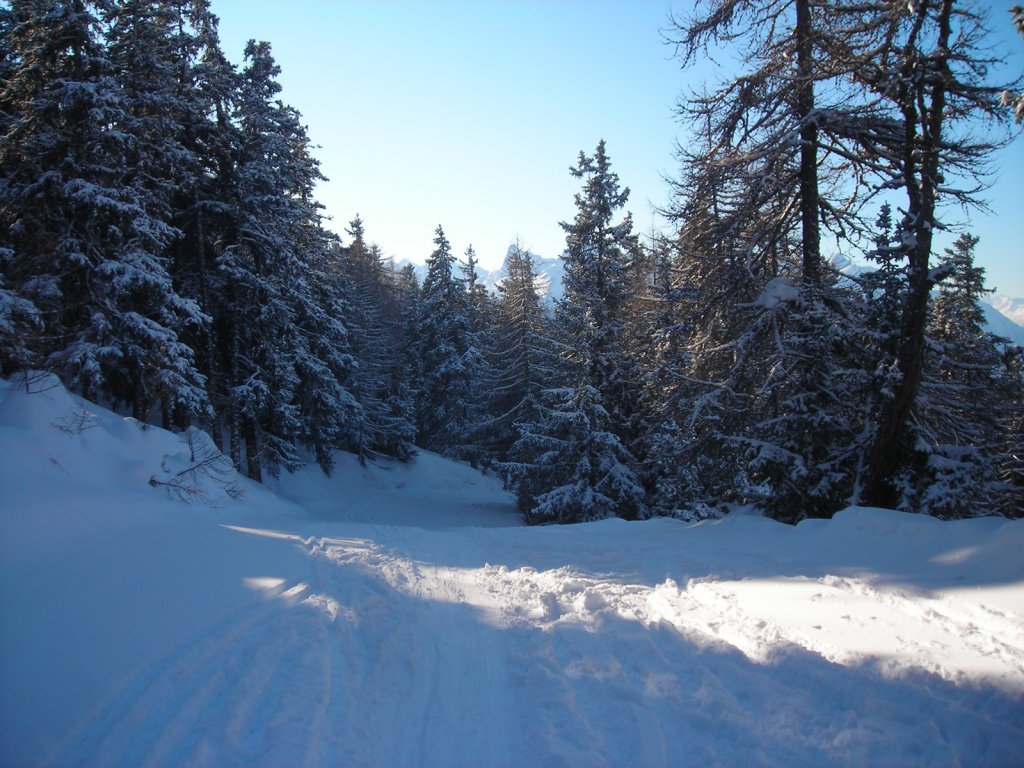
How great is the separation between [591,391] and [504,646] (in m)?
11.9

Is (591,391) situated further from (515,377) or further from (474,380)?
(474,380)

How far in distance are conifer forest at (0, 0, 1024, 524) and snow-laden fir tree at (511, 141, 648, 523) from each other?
4.0 inches

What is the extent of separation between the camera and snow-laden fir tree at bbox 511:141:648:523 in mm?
15844

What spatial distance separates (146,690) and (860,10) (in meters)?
12.5

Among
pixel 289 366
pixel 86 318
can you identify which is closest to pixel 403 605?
pixel 86 318

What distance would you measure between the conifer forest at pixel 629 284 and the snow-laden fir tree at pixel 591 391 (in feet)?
0.33

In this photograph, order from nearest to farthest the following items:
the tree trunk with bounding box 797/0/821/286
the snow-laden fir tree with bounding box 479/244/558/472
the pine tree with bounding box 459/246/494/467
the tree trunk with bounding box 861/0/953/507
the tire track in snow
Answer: the tire track in snow
the tree trunk with bounding box 861/0/953/507
the tree trunk with bounding box 797/0/821/286
the snow-laden fir tree with bounding box 479/244/558/472
the pine tree with bounding box 459/246/494/467

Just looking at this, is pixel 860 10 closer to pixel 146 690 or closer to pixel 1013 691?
pixel 1013 691

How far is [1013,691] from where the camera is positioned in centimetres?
310

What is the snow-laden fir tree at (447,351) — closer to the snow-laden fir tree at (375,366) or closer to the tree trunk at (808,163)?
the snow-laden fir tree at (375,366)

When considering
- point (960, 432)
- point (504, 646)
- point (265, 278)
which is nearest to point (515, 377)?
point (265, 278)

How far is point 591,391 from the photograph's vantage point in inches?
626

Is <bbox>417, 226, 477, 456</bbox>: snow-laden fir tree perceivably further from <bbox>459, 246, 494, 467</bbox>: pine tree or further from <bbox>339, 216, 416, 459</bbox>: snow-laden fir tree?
<bbox>339, 216, 416, 459</bbox>: snow-laden fir tree

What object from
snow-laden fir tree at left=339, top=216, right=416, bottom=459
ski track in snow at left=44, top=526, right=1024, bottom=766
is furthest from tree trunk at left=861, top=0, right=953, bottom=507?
snow-laden fir tree at left=339, top=216, right=416, bottom=459
